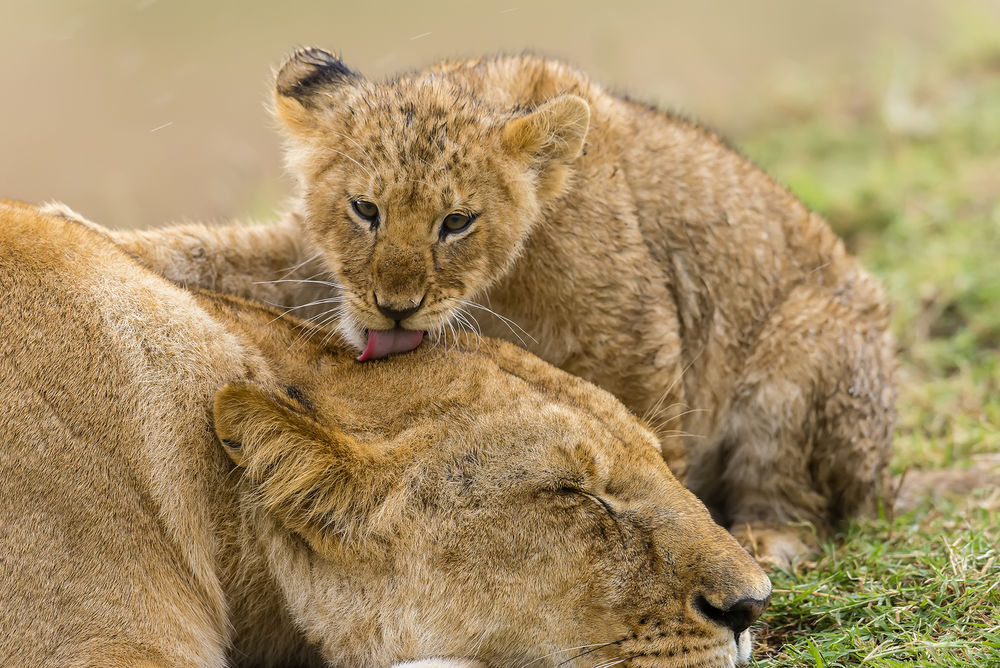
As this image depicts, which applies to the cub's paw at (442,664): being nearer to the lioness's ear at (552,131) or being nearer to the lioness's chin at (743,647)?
the lioness's chin at (743,647)

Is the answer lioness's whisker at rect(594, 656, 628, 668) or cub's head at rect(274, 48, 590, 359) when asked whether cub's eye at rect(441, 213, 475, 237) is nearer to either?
cub's head at rect(274, 48, 590, 359)

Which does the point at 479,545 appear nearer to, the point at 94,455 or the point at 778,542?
→ the point at 94,455

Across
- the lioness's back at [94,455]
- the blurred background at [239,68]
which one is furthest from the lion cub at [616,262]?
the blurred background at [239,68]

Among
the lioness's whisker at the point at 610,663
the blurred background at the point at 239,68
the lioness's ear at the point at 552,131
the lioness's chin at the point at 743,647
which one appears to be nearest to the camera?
the lioness's whisker at the point at 610,663

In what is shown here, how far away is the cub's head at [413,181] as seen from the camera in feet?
12.2

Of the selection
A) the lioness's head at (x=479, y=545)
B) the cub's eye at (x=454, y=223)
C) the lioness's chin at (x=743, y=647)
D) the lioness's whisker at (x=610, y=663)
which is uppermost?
the cub's eye at (x=454, y=223)

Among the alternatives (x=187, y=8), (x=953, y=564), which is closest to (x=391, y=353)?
(x=953, y=564)

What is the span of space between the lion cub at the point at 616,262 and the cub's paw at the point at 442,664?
920 mm

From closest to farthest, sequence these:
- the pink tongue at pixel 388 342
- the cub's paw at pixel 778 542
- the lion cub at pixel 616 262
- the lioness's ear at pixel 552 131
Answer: the pink tongue at pixel 388 342
the lion cub at pixel 616 262
the lioness's ear at pixel 552 131
the cub's paw at pixel 778 542

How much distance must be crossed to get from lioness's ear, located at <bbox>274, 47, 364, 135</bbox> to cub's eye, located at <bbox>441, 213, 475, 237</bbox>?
2.50ft

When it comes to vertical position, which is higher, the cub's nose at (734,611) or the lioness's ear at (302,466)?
the lioness's ear at (302,466)

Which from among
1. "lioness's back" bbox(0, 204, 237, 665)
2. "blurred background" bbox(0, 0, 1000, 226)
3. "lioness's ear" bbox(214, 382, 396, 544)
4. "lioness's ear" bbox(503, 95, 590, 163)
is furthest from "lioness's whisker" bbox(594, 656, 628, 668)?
"blurred background" bbox(0, 0, 1000, 226)

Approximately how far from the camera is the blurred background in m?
9.68

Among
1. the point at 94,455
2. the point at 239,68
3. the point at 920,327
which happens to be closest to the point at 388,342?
the point at 94,455
